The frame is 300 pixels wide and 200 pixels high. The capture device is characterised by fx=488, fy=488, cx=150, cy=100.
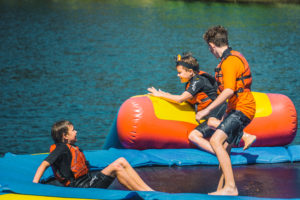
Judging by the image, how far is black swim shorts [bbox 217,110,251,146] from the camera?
189 inches

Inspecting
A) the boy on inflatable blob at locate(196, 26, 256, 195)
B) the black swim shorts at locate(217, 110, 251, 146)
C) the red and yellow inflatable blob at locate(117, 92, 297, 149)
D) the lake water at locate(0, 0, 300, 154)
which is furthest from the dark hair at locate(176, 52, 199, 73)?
the lake water at locate(0, 0, 300, 154)

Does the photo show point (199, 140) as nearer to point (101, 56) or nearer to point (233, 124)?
point (233, 124)

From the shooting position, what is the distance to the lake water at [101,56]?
1095 centimetres

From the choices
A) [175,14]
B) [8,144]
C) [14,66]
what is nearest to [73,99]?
[8,144]

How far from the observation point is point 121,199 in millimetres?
4539

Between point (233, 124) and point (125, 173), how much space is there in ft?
3.82

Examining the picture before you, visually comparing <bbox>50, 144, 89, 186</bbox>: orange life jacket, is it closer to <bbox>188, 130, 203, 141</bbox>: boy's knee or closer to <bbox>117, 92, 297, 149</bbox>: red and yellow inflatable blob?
<bbox>117, 92, 297, 149</bbox>: red and yellow inflatable blob

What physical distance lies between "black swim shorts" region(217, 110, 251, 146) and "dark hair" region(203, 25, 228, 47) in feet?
2.31

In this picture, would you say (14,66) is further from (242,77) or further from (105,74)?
(242,77)

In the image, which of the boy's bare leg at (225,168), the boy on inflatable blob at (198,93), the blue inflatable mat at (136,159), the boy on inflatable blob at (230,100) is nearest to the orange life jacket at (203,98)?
the boy on inflatable blob at (198,93)

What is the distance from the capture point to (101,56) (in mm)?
19000

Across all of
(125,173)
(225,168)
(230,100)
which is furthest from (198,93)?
(125,173)

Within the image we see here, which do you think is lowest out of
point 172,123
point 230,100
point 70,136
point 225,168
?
point 172,123

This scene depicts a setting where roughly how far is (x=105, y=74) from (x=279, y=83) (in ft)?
18.1
